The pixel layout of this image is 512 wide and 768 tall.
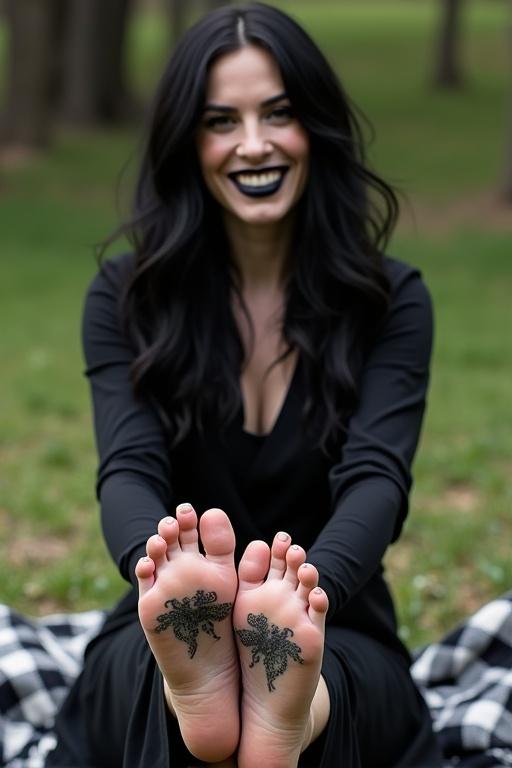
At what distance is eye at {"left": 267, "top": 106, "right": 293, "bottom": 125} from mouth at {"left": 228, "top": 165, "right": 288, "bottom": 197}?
A: 0.34 feet

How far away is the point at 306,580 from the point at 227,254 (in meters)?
1.29

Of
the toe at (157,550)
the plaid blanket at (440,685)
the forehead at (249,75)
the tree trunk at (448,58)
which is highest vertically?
the forehead at (249,75)

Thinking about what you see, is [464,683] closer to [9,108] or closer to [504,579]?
[504,579]

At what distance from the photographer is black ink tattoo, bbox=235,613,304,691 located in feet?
7.80

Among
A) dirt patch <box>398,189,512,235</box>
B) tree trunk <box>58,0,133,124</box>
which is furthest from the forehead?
tree trunk <box>58,0,133,124</box>

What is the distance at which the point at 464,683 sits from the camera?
373cm

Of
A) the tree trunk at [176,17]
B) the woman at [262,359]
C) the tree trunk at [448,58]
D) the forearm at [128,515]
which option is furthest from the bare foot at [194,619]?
the tree trunk at [448,58]

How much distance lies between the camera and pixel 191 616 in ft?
7.89

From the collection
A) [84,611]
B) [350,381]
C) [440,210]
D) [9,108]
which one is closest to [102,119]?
[9,108]

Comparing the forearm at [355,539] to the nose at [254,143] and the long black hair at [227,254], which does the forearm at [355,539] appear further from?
the nose at [254,143]

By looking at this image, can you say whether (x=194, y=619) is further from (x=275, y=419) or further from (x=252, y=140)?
(x=252, y=140)

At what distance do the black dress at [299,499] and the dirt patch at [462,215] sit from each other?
9042 millimetres

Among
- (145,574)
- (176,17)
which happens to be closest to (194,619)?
(145,574)

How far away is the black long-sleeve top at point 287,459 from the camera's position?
3023 mm
